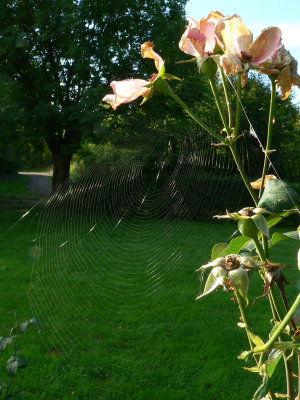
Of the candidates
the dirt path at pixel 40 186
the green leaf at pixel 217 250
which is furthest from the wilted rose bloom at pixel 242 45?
the dirt path at pixel 40 186

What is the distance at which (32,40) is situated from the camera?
966cm

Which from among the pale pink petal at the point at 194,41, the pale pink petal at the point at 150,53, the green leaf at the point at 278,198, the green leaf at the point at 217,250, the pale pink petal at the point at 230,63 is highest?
the pale pink petal at the point at 194,41

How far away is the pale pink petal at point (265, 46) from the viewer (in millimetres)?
459

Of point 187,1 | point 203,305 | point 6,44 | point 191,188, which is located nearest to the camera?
point 203,305

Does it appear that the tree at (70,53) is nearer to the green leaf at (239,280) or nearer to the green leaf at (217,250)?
the green leaf at (217,250)

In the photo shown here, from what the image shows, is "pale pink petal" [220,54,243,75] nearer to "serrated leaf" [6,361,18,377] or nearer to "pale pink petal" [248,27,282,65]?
"pale pink petal" [248,27,282,65]

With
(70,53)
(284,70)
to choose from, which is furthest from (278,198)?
(70,53)

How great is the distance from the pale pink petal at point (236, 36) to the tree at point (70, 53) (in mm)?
7682

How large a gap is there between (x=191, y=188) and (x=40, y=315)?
3.46 m

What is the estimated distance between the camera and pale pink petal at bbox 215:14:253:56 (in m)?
0.46

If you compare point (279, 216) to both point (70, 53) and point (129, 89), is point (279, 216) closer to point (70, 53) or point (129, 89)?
point (129, 89)

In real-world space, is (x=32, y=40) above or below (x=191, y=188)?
above

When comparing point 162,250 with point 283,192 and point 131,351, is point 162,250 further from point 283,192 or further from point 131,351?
point 283,192

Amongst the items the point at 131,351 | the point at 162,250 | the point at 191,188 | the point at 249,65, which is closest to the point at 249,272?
the point at 249,65
